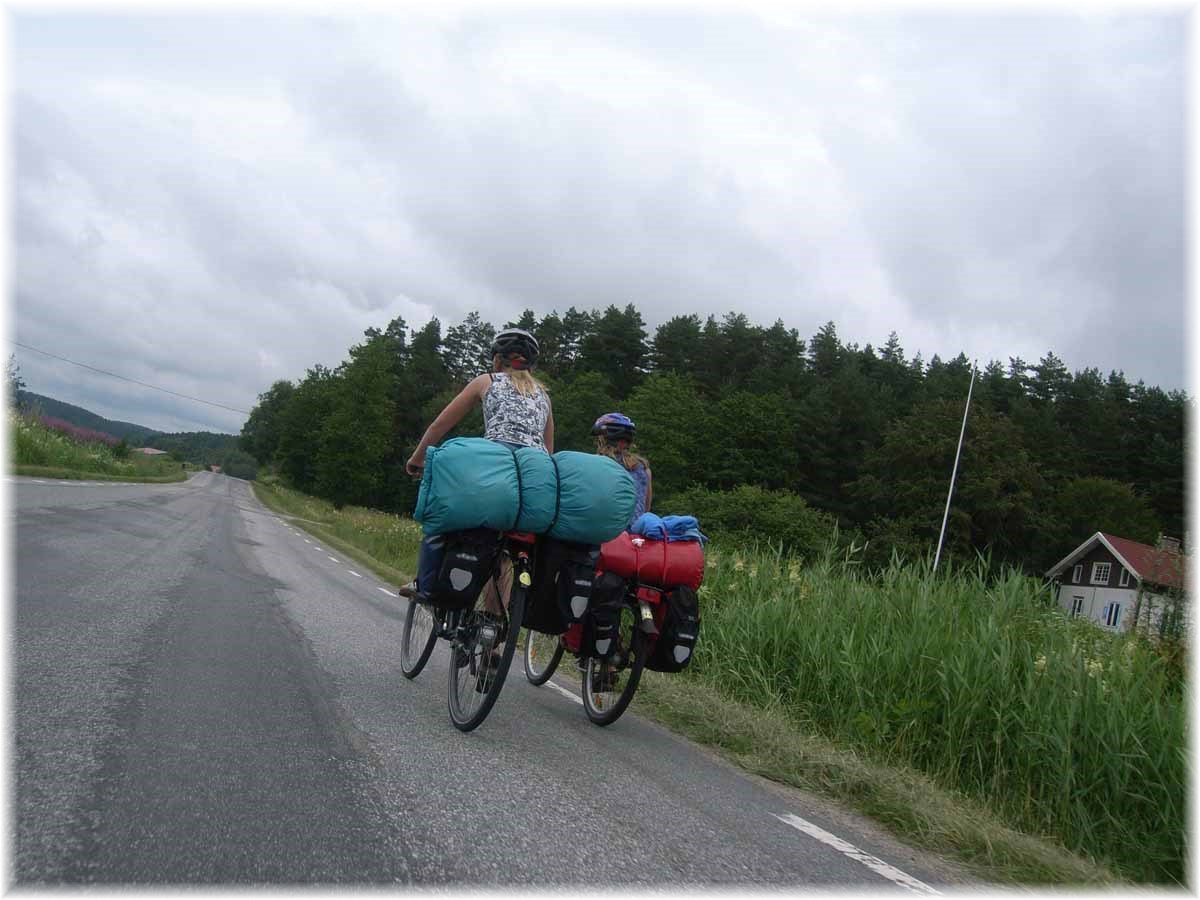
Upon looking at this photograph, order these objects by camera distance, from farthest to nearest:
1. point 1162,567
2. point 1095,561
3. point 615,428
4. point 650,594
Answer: point 1095,561, point 1162,567, point 615,428, point 650,594

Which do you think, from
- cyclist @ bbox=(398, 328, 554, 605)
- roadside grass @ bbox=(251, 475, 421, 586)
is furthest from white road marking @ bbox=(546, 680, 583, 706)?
roadside grass @ bbox=(251, 475, 421, 586)

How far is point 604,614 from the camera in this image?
488 cm

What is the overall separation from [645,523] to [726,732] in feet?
5.01

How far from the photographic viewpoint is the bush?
145ft

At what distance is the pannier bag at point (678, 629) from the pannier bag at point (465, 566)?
1.30 meters

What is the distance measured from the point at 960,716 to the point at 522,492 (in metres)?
3.40

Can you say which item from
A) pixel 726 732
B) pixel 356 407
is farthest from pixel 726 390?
pixel 726 732

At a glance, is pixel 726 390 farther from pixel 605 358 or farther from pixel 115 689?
pixel 115 689

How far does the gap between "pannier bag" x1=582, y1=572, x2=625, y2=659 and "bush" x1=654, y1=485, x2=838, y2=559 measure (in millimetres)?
37287

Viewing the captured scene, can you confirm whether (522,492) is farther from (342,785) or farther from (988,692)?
(988,692)

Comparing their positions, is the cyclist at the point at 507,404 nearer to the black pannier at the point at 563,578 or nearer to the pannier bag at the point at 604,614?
the black pannier at the point at 563,578

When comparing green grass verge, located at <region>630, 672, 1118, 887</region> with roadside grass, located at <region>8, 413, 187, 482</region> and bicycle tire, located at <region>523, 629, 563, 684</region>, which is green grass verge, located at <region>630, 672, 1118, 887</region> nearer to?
bicycle tire, located at <region>523, 629, 563, 684</region>

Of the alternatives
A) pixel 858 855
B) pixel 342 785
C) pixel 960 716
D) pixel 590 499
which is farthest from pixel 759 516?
→ pixel 342 785

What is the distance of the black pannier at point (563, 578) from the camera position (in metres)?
4.47
